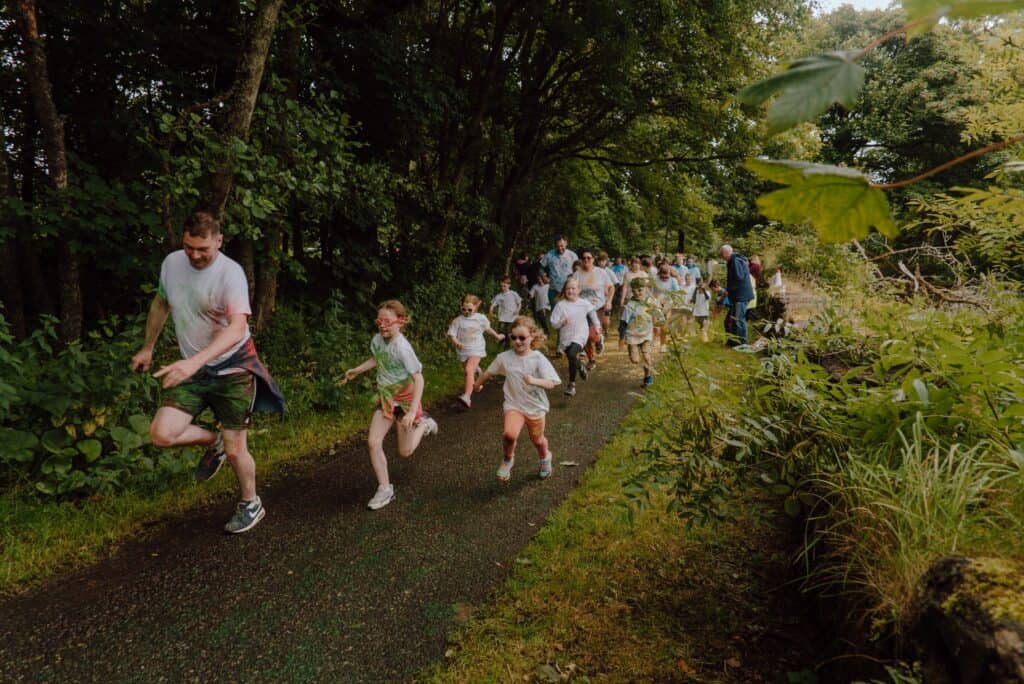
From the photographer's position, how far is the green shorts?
3.95 m

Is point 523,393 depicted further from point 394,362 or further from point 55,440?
point 55,440

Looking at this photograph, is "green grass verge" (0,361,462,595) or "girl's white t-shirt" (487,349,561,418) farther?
"girl's white t-shirt" (487,349,561,418)

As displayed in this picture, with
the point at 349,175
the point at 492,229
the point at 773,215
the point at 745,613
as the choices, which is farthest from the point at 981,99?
the point at 773,215

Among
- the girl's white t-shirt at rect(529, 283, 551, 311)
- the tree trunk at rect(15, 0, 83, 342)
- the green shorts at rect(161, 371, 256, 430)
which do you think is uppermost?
the tree trunk at rect(15, 0, 83, 342)

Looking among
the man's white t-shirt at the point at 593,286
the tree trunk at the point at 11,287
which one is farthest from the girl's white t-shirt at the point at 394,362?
the man's white t-shirt at the point at 593,286

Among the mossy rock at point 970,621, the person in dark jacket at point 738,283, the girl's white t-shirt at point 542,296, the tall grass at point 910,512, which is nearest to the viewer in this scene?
the mossy rock at point 970,621

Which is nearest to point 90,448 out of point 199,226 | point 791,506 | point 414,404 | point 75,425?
point 75,425

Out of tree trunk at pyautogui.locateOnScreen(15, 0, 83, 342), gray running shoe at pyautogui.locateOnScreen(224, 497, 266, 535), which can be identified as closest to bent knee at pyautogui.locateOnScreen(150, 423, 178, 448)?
gray running shoe at pyautogui.locateOnScreen(224, 497, 266, 535)

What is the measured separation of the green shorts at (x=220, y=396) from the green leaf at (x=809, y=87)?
415 cm

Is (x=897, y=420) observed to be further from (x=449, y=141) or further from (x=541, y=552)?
(x=449, y=141)

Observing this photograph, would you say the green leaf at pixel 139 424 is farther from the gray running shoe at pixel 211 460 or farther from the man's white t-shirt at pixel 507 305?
the man's white t-shirt at pixel 507 305

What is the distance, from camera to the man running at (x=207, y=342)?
3.79 meters

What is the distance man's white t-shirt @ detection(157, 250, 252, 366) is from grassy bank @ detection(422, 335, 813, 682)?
2660mm

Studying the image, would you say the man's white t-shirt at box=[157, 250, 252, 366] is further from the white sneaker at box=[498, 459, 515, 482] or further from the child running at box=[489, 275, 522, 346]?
the child running at box=[489, 275, 522, 346]
